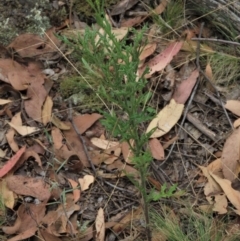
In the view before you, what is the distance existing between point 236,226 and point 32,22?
147 cm

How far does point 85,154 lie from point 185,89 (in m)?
0.57

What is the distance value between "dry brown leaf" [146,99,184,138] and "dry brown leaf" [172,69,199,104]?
5 cm

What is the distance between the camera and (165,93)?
2.75 meters

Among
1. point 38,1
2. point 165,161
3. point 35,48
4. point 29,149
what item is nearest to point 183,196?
point 165,161

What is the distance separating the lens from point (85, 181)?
98.5 inches

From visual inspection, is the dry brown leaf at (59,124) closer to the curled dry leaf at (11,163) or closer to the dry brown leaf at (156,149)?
the curled dry leaf at (11,163)

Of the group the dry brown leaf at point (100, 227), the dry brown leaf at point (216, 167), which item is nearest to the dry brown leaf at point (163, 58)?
the dry brown leaf at point (216, 167)

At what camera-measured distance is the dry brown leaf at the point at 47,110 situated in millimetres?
2696

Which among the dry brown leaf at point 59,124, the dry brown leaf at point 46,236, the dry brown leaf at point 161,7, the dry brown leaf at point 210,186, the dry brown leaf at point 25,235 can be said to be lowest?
the dry brown leaf at point 210,186

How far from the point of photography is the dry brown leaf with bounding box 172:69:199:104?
2723 millimetres

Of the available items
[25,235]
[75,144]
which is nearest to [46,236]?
[25,235]

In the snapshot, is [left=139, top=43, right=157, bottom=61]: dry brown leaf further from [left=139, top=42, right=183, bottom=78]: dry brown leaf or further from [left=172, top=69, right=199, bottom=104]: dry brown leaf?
[left=172, top=69, right=199, bottom=104]: dry brown leaf

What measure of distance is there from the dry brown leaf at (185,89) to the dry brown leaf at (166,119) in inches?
1.9

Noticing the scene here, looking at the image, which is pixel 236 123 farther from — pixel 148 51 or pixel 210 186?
pixel 148 51
